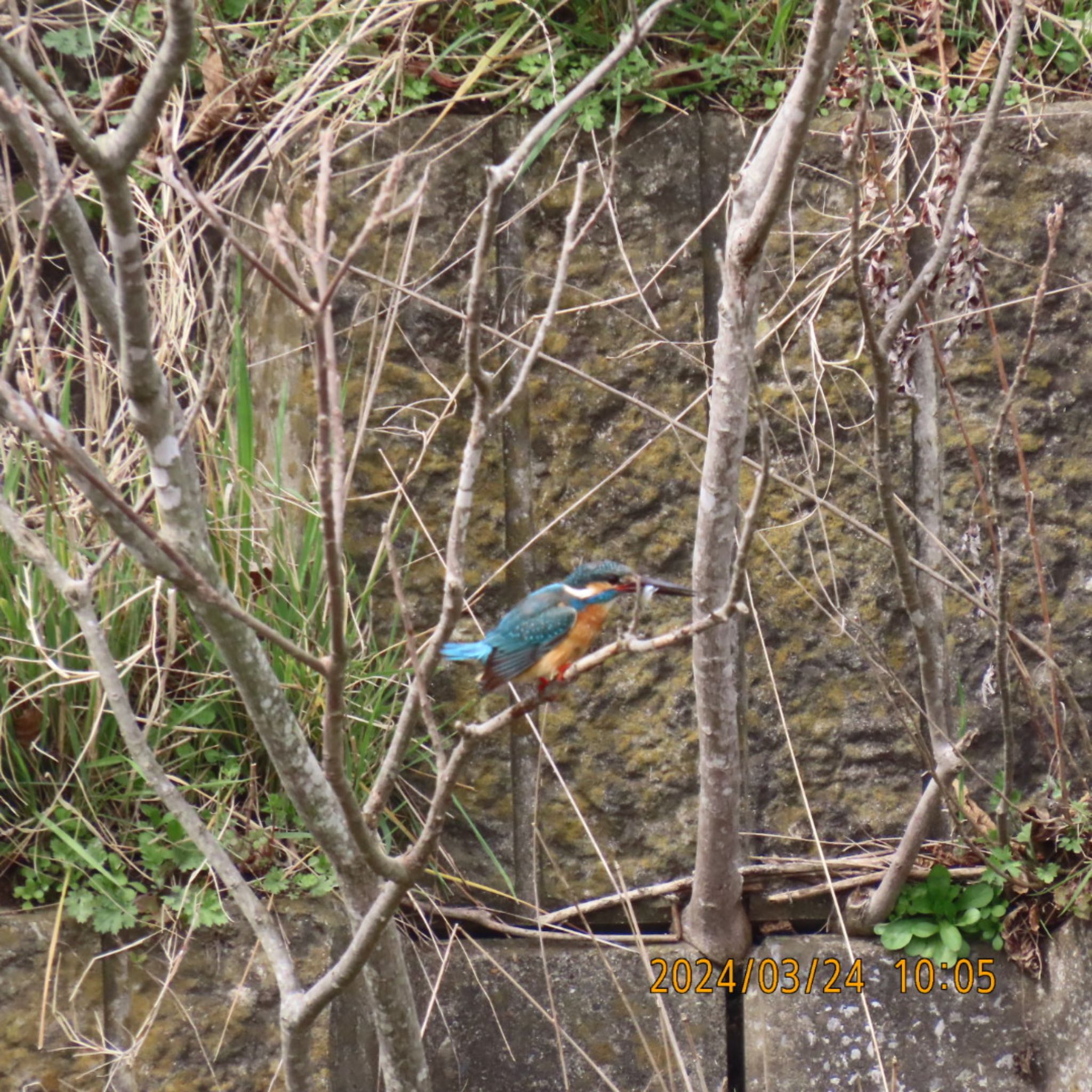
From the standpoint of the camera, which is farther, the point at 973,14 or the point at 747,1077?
the point at 973,14

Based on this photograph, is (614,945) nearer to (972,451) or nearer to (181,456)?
(972,451)

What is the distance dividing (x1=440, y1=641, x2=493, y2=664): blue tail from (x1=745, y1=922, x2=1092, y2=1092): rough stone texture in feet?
3.25

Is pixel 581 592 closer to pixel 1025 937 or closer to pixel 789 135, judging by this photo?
pixel 789 135

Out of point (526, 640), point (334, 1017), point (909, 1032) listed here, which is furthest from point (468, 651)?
point (909, 1032)

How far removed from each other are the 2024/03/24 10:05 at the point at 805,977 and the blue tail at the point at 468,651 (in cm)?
85

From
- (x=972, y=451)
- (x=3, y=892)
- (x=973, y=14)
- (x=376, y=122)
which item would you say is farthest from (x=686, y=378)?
(x=3, y=892)

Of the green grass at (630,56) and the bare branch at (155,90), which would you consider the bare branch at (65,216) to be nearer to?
the bare branch at (155,90)

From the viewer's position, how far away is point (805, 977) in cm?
284

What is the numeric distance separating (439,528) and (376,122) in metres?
0.93

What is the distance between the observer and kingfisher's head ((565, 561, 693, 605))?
8.01ft

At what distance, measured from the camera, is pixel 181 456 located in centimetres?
185

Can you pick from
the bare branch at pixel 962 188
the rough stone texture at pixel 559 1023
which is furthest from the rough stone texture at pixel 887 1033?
the bare branch at pixel 962 188
